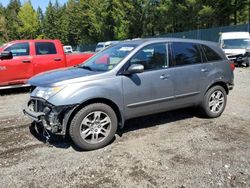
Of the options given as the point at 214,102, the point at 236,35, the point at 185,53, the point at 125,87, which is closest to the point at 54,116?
the point at 125,87

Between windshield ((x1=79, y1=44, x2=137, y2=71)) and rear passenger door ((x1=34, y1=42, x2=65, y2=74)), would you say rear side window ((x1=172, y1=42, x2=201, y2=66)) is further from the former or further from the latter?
rear passenger door ((x1=34, y1=42, x2=65, y2=74))

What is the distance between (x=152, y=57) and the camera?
567 centimetres

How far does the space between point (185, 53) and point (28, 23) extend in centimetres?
8028

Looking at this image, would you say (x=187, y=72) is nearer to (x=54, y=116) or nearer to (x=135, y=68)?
(x=135, y=68)

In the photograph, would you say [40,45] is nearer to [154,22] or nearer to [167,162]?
[167,162]

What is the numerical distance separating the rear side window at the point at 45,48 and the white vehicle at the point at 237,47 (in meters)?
10.2

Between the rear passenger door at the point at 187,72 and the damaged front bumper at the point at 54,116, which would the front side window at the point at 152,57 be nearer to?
the rear passenger door at the point at 187,72

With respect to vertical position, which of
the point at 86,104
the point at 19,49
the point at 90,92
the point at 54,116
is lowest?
the point at 54,116

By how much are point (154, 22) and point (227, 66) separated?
146 feet

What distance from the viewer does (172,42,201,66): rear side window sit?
19.5 feet

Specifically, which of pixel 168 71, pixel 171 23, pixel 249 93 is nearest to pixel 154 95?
pixel 168 71

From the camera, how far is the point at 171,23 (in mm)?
45219

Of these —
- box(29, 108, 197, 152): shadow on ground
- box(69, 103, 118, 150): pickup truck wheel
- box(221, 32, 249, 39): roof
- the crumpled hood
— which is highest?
box(221, 32, 249, 39): roof

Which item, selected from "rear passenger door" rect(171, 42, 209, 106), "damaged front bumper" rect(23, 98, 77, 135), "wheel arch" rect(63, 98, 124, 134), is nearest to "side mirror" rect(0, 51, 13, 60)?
"damaged front bumper" rect(23, 98, 77, 135)
